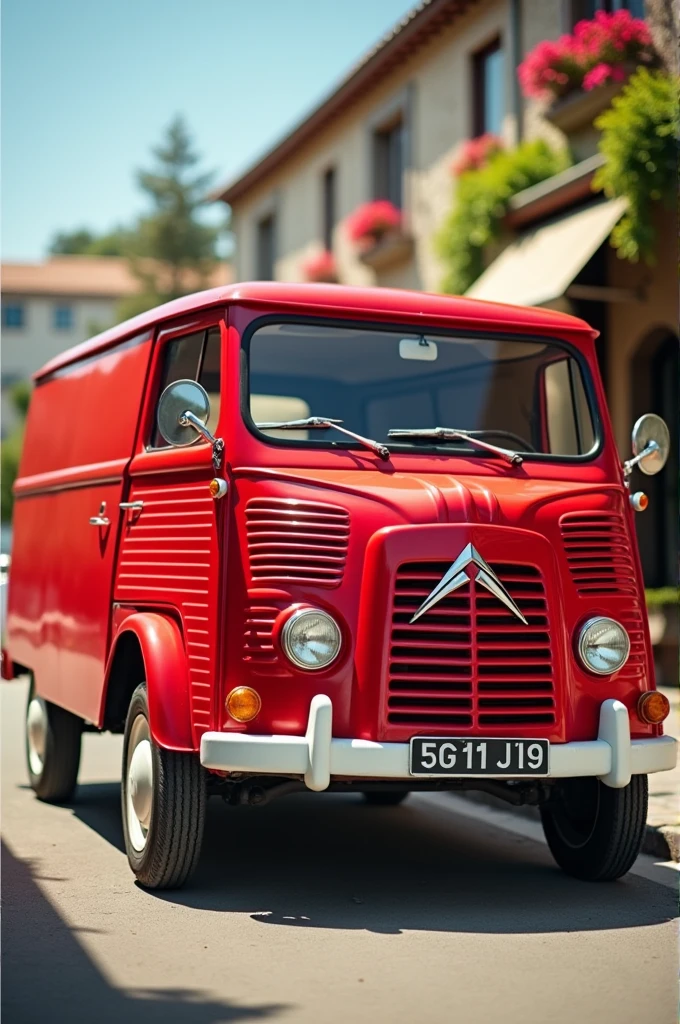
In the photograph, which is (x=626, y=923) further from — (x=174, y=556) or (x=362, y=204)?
(x=362, y=204)

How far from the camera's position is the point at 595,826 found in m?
6.80

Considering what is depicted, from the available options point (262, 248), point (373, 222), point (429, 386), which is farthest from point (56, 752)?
point (262, 248)

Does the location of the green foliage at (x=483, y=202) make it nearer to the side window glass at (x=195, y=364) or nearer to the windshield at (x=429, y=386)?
the windshield at (x=429, y=386)

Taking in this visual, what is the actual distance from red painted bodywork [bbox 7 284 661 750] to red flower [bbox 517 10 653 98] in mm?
9144

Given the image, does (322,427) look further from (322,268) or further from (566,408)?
(322,268)

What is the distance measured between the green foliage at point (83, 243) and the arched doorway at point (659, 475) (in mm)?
82919

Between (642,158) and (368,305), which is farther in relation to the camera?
(642,158)

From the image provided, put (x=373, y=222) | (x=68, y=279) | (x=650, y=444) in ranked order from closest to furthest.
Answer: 1. (x=650, y=444)
2. (x=373, y=222)
3. (x=68, y=279)

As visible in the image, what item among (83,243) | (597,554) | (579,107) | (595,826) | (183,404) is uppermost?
(83,243)

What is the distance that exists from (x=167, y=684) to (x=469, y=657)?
1.25 meters

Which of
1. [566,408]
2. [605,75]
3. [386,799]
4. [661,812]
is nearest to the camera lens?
[566,408]

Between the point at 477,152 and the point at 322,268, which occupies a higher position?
the point at 477,152

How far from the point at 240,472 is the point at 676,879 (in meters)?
2.78

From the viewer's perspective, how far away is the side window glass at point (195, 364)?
270 inches
